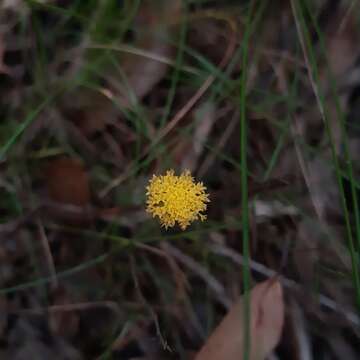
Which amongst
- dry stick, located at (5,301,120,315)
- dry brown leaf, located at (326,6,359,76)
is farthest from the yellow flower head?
dry brown leaf, located at (326,6,359,76)

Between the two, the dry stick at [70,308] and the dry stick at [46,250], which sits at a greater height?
the dry stick at [46,250]

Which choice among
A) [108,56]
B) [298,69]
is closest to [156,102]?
[108,56]

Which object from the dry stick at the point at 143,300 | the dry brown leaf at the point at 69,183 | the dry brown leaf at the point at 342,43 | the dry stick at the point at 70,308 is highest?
the dry brown leaf at the point at 342,43

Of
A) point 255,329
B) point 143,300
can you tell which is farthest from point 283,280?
point 143,300

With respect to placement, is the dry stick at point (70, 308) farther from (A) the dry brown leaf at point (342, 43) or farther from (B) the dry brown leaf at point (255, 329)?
(A) the dry brown leaf at point (342, 43)

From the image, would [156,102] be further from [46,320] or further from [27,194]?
[46,320]

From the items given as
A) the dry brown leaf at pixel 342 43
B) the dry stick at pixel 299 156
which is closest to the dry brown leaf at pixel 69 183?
the dry stick at pixel 299 156

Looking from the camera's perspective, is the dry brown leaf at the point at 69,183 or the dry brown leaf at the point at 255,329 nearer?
the dry brown leaf at the point at 255,329
